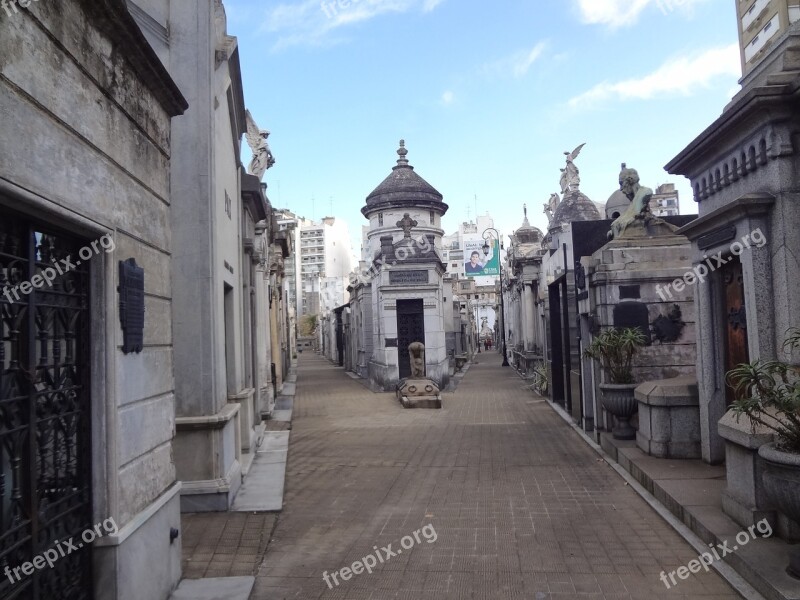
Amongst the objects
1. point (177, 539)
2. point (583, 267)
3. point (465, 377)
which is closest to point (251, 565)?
point (177, 539)

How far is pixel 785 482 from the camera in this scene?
13.2 ft

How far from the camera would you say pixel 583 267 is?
1096 centimetres

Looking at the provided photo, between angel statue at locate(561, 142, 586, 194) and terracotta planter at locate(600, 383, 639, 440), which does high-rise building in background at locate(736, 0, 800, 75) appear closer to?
angel statue at locate(561, 142, 586, 194)

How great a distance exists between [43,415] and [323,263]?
92.3 m

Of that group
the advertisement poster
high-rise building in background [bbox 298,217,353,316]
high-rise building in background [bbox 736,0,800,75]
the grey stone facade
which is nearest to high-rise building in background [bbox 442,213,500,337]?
the advertisement poster

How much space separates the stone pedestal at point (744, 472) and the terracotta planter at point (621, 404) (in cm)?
362

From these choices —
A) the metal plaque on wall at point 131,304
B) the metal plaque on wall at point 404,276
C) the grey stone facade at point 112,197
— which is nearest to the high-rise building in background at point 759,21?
the metal plaque on wall at point 404,276

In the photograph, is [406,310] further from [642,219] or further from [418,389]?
[642,219]

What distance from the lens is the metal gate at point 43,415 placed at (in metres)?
2.91

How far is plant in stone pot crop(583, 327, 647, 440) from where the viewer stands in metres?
9.24

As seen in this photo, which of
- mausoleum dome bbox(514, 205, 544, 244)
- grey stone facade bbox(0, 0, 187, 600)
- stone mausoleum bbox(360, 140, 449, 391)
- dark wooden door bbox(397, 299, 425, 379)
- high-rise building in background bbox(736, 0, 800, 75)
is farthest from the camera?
high-rise building in background bbox(736, 0, 800, 75)

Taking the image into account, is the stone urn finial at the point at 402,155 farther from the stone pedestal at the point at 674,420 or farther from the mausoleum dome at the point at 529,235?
the stone pedestal at the point at 674,420

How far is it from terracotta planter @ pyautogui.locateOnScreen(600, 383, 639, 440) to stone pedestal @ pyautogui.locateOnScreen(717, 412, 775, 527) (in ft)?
11.9

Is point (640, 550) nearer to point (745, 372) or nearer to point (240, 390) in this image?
point (745, 372)
